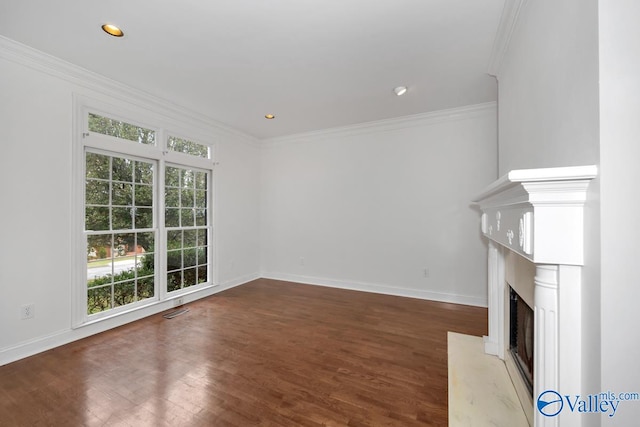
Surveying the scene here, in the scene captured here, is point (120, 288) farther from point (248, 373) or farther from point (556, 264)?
point (556, 264)

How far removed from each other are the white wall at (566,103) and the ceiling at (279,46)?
0.69m

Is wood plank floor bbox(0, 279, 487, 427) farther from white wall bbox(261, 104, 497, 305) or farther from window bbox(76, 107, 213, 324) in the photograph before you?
white wall bbox(261, 104, 497, 305)

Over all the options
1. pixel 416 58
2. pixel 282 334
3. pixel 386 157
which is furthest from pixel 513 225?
pixel 386 157

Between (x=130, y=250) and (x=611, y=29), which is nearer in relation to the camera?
(x=611, y=29)

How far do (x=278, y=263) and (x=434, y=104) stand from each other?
3866 millimetres

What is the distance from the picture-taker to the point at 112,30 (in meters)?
2.17

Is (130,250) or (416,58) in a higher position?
(416,58)

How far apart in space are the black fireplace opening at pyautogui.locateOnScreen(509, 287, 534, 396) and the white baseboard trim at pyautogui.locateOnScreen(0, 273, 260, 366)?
3.94 metres

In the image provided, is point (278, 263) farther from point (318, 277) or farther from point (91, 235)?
point (91, 235)

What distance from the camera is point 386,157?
4.31 m

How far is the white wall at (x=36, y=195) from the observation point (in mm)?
2314

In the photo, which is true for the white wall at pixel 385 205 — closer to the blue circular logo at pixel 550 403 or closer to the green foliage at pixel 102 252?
the green foliage at pixel 102 252

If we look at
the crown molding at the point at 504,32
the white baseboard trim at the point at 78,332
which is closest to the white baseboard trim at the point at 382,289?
the white baseboard trim at the point at 78,332

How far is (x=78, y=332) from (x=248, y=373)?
2.05 meters
